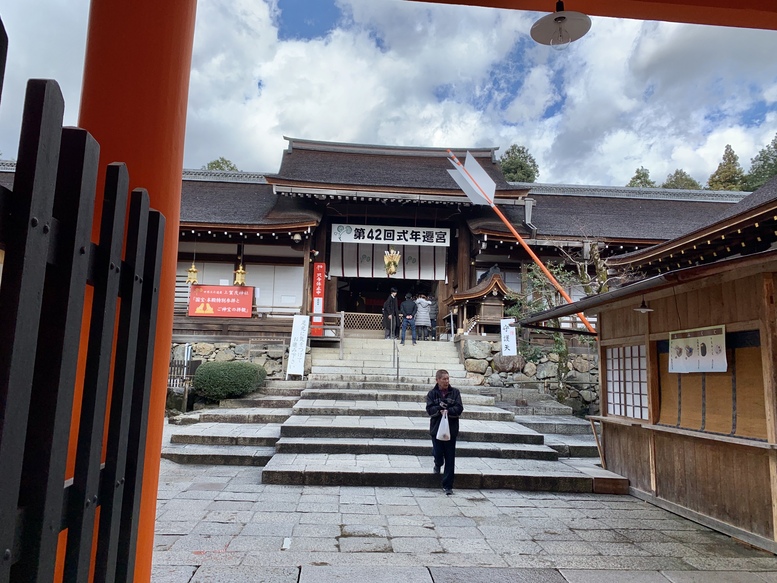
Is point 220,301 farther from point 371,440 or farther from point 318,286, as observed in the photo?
point 371,440

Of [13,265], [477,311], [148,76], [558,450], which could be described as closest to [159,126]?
[148,76]

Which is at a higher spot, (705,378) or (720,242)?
(720,242)

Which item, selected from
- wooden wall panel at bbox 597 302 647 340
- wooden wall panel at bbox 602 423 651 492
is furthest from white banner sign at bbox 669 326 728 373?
wooden wall panel at bbox 602 423 651 492

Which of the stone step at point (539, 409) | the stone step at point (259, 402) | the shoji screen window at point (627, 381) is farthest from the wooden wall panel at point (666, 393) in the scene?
the stone step at point (259, 402)

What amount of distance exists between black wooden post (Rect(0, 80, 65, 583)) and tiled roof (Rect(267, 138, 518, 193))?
1746 centimetres

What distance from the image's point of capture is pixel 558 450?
8195 mm

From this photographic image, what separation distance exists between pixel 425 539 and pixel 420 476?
1913 millimetres

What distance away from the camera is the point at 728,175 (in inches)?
1271

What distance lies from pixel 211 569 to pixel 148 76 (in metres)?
3.33

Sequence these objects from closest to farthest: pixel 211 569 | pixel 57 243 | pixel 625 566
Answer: pixel 57 243 < pixel 211 569 < pixel 625 566

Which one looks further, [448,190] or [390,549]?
[448,190]

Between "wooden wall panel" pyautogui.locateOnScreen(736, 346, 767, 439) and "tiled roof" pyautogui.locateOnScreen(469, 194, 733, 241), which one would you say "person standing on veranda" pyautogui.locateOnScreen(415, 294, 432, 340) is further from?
"wooden wall panel" pyautogui.locateOnScreen(736, 346, 767, 439)

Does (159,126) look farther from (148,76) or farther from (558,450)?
(558,450)

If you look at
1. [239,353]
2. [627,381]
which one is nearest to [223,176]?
[239,353]
